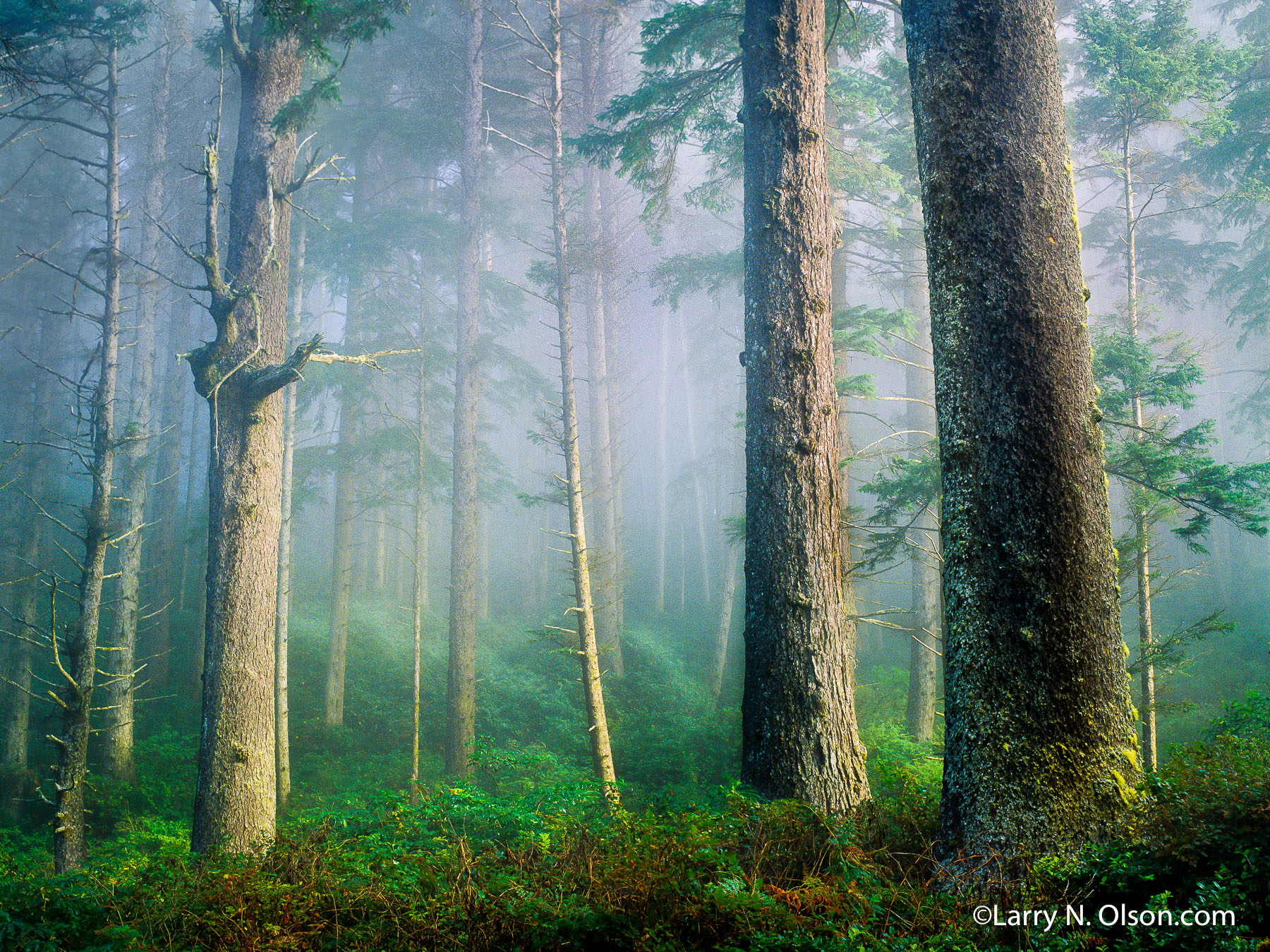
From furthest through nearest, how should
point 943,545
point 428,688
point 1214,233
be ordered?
point 1214,233
point 428,688
point 943,545

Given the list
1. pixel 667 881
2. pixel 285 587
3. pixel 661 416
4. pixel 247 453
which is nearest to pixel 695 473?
pixel 661 416

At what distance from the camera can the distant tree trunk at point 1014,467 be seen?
3131 mm

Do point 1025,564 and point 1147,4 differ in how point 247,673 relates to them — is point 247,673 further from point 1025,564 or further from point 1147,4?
point 1147,4

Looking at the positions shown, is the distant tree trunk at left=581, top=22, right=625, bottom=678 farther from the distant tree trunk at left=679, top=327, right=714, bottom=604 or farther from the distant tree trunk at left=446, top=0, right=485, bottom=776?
the distant tree trunk at left=679, top=327, right=714, bottom=604

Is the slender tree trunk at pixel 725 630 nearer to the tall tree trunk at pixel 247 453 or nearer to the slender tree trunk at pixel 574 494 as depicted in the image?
the slender tree trunk at pixel 574 494

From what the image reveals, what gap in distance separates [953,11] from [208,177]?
6.61 meters

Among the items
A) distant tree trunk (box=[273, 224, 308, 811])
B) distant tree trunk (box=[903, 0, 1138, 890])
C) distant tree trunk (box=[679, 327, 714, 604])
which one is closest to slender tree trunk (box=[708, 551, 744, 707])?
distant tree trunk (box=[679, 327, 714, 604])

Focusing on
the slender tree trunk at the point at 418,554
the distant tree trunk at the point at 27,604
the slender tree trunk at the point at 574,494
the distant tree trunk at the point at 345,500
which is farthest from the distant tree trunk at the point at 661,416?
the distant tree trunk at the point at 27,604

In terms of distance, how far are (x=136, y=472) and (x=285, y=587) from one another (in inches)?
134

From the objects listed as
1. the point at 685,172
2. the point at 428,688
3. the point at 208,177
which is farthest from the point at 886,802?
the point at 685,172

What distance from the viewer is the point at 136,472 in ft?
38.2

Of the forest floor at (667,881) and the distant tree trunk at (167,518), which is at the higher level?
the distant tree trunk at (167,518)

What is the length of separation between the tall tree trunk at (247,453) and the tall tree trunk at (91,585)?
1.78 metres

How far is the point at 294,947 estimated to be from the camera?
311 centimetres
